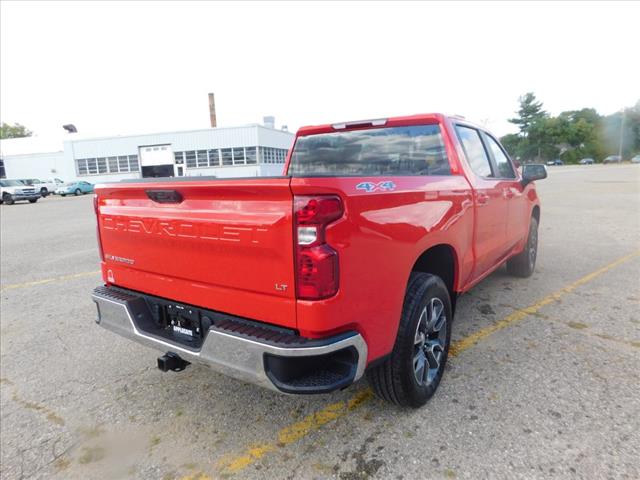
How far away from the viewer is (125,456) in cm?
248

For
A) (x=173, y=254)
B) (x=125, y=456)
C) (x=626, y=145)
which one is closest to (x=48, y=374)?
(x=125, y=456)

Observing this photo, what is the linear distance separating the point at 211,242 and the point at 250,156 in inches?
1526

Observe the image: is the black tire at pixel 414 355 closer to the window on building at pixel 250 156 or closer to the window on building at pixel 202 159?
the window on building at pixel 250 156

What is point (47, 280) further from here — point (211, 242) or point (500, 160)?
point (500, 160)

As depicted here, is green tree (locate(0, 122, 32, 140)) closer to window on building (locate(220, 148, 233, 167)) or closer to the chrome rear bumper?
window on building (locate(220, 148, 233, 167))

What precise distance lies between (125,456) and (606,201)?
16.6 metres

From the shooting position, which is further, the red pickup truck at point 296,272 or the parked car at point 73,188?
the parked car at point 73,188

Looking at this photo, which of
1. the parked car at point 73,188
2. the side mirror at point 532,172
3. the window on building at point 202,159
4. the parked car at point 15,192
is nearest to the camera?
the side mirror at point 532,172

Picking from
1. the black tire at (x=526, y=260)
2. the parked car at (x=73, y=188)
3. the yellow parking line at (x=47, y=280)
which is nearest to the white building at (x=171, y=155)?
the parked car at (x=73, y=188)

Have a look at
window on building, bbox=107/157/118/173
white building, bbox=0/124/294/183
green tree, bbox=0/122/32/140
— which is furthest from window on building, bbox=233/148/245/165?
green tree, bbox=0/122/32/140

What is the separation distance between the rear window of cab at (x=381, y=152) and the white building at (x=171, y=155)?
33023 millimetres

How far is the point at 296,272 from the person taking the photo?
2012 millimetres

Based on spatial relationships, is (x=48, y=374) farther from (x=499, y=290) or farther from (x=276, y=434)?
(x=499, y=290)

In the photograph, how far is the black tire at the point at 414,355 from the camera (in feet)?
8.25
